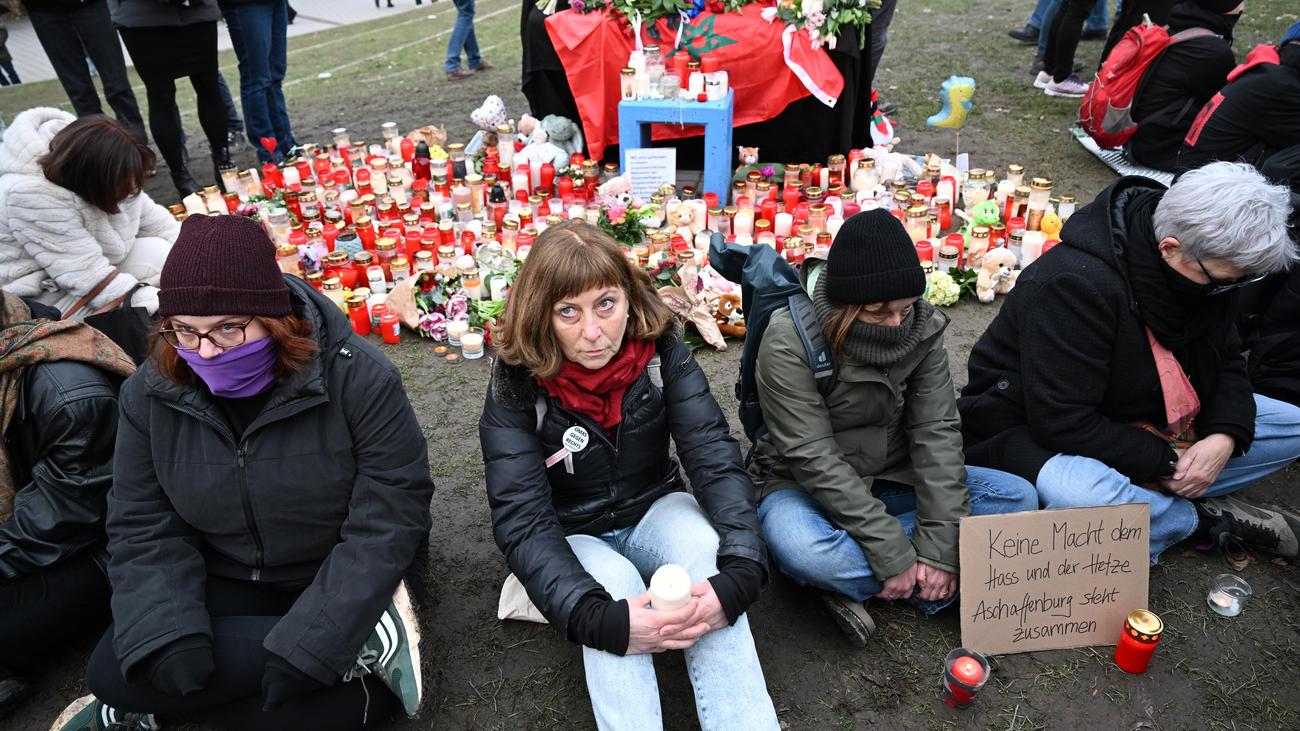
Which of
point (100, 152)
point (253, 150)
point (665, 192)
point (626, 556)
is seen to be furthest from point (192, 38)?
point (626, 556)

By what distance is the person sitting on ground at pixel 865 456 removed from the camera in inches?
92.0

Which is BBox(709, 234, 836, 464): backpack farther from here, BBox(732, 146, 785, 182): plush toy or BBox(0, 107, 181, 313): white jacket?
BBox(732, 146, 785, 182): plush toy

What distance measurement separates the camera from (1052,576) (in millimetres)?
2422

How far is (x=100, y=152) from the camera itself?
3.27 m

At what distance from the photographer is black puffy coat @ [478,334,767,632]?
7.09ft

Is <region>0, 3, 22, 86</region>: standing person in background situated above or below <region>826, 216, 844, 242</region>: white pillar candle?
below

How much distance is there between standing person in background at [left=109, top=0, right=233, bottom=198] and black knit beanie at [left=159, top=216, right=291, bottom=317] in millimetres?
4033

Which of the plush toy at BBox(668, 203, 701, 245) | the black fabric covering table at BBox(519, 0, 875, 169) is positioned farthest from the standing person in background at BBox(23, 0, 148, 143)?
the plush toy at BBox(668, 203, 701, 245)

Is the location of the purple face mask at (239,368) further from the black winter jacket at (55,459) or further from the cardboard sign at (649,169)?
the cardboard sign at (649,169)

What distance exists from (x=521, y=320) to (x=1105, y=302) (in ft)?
5.36

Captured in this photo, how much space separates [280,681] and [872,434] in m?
1.67

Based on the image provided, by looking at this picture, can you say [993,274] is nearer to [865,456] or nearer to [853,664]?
[865,456]

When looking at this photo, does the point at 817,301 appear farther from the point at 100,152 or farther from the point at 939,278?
the point at 100,152

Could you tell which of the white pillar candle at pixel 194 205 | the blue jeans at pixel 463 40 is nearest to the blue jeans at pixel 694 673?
the white pillar candle at pixel 194 205
